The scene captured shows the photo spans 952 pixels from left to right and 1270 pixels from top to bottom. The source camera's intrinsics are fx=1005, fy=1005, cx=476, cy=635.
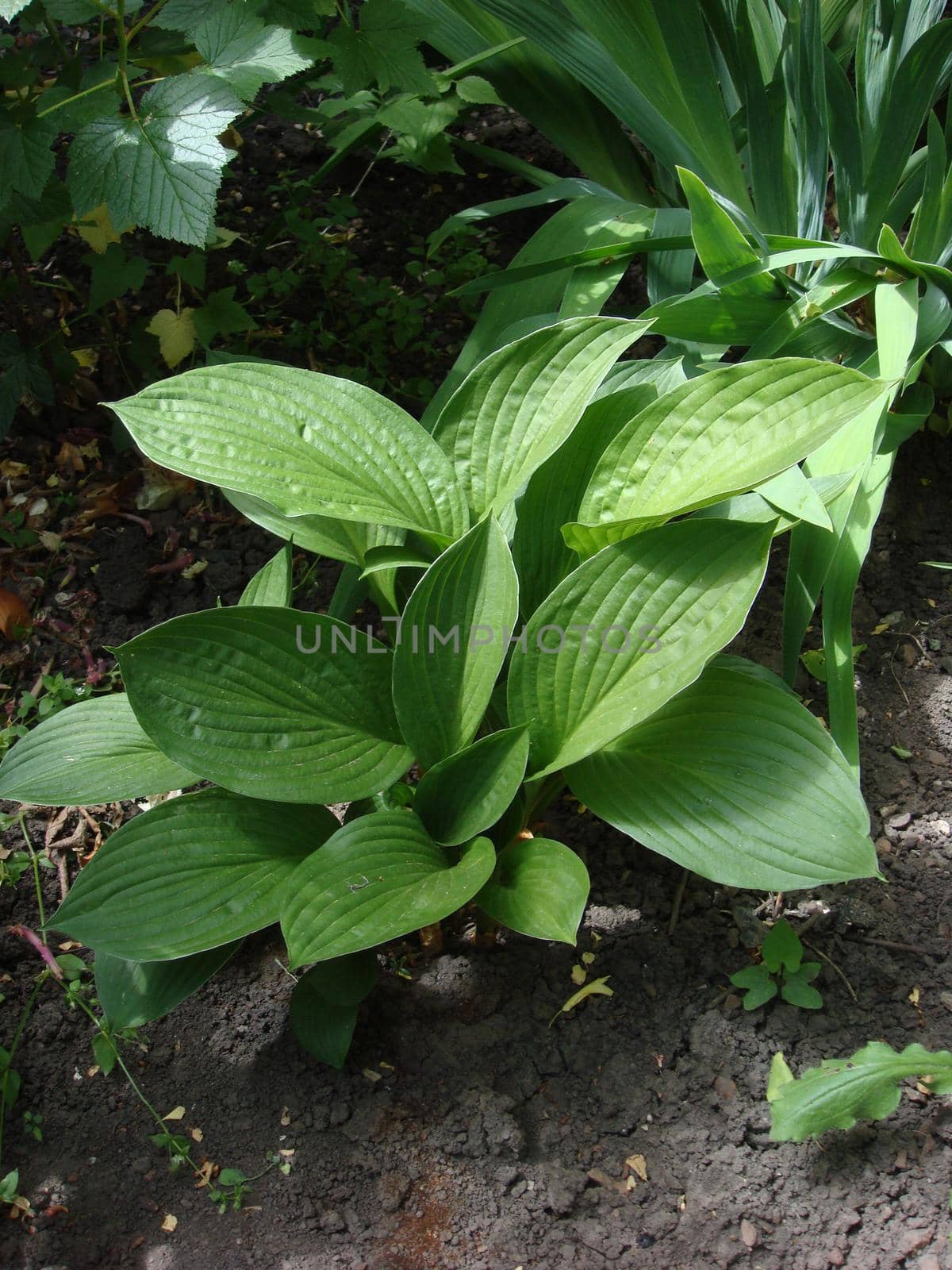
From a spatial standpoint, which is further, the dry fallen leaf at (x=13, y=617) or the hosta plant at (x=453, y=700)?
the dry fallen leaf at (x=13, y=617)

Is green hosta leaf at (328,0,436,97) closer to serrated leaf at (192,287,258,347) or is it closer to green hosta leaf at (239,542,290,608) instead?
serrated leaf at (192,287,258,347)

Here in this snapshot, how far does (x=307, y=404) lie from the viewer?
3.74 ft

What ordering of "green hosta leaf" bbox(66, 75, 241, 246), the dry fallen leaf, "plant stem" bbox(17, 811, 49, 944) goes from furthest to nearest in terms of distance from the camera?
the dry fallen leaf, "plant stem" bbox(17, 811, 49, 944), "green hosta leaf" bbox(66, 75, 241, 246)

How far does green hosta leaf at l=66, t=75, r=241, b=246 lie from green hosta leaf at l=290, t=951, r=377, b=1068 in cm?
81

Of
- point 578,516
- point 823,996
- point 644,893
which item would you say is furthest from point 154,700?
point 823,996

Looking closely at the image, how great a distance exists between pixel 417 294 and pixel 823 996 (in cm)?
135

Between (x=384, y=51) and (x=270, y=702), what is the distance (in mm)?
882

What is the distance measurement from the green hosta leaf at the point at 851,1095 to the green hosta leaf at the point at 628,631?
0.40m

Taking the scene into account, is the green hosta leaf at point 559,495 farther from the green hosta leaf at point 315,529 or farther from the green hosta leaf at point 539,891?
the green hosta leaf at point 539,891

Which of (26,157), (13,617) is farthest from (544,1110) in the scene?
(26,157)

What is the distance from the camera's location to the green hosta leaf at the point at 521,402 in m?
1.11

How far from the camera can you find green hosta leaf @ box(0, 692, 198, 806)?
1.07 meters

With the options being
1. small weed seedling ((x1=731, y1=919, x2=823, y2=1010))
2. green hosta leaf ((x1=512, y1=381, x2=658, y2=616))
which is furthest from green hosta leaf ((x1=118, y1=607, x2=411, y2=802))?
small weed seedling ((x1=731, y1=919, x2=823, y2=1010))

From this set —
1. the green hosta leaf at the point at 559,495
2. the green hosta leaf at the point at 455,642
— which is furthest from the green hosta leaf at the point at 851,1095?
the green hosta leaf at the point at 559,495
